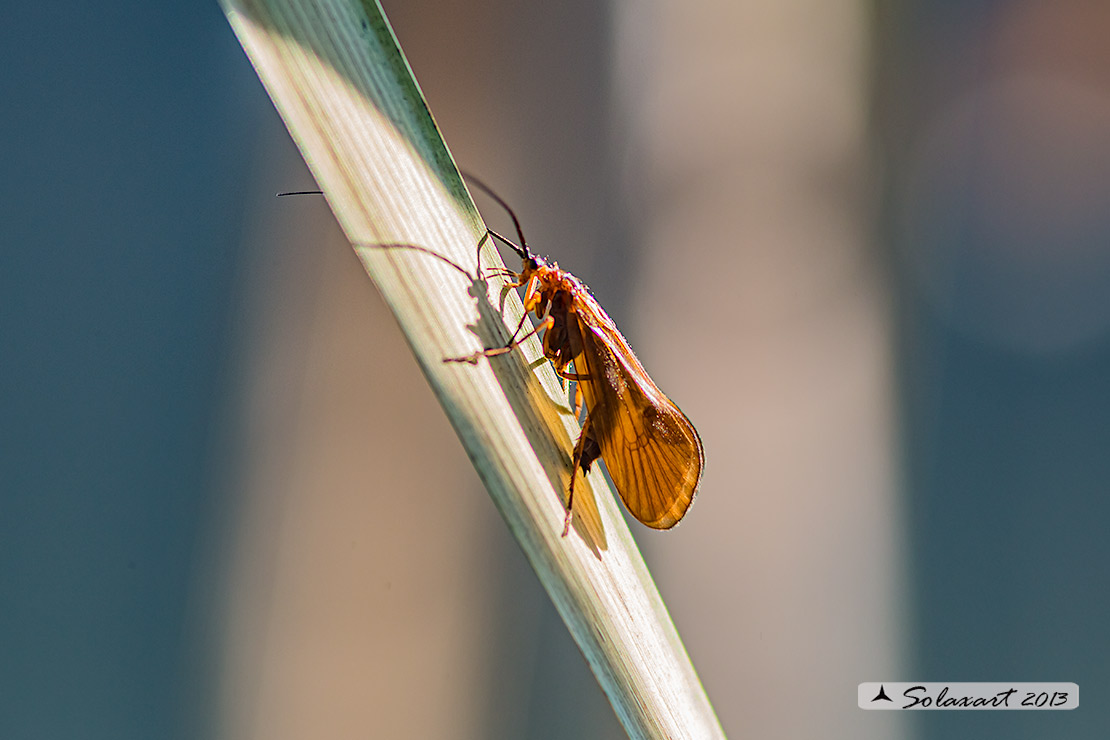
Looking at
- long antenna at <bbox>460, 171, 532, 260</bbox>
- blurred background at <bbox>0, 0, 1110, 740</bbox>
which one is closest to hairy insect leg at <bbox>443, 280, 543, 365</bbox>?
long antenna at <bbox>460, 171, 532, 260</bbox>

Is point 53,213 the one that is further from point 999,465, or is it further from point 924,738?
point 924,738

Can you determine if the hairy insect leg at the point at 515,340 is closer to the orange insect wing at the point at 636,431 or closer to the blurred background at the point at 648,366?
the orange insect wing at the point at 636,431

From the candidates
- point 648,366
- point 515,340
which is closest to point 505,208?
point 515,340

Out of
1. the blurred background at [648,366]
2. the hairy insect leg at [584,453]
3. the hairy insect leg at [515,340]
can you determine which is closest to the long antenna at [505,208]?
the hairy insect leg at [515,340]

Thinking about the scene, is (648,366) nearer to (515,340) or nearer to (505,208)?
(505,208)

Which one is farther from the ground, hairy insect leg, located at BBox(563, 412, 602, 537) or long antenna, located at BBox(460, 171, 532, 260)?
long antenna, located at BBox(460, 171, 532, 260)

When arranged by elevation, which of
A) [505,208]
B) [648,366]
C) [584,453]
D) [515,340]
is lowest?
[648,366]

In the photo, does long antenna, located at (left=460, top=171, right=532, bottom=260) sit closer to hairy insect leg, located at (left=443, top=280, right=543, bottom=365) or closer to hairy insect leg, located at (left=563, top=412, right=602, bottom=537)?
hairy insect leg, located at (left=443, top=280, right=543, bottom=365)

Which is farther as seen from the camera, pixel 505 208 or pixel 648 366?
pixel 648 366
